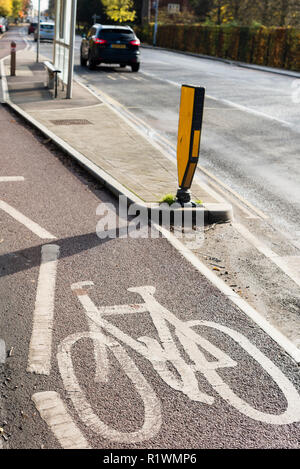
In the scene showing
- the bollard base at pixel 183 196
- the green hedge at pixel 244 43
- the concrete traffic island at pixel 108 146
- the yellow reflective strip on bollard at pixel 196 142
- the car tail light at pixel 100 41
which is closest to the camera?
the yellow reflective strip on bollard at pixel 196 142

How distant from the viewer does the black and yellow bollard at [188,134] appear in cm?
659

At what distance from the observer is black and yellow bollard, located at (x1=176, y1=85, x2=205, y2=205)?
6586mm

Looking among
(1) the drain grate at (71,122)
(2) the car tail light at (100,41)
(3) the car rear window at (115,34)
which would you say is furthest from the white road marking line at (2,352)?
(3) the car rear window at (115,34)

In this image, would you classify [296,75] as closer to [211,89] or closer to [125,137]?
[211,89]

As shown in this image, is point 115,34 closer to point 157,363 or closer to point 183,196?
point 183,196

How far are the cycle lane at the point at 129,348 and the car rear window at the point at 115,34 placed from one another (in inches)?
839

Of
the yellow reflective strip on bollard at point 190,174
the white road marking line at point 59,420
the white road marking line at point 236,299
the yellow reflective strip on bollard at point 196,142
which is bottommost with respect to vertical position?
the white road marking line at point 59,420

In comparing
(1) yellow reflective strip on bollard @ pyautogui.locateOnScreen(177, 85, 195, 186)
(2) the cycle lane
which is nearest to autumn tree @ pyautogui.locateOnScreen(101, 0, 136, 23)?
(1) yellow reflective strip on bollard @ pyautogui.locateOnScreen(177, 85, 195, 186)

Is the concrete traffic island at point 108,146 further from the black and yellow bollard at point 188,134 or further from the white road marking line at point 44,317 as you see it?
the white road marking line at point 44,317

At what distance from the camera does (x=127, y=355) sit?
4016mm

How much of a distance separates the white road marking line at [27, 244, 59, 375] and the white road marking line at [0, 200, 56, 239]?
38 cm

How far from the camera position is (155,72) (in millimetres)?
27391

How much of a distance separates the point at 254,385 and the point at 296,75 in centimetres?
2998

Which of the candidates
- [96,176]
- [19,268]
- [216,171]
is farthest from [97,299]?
[216,171]
